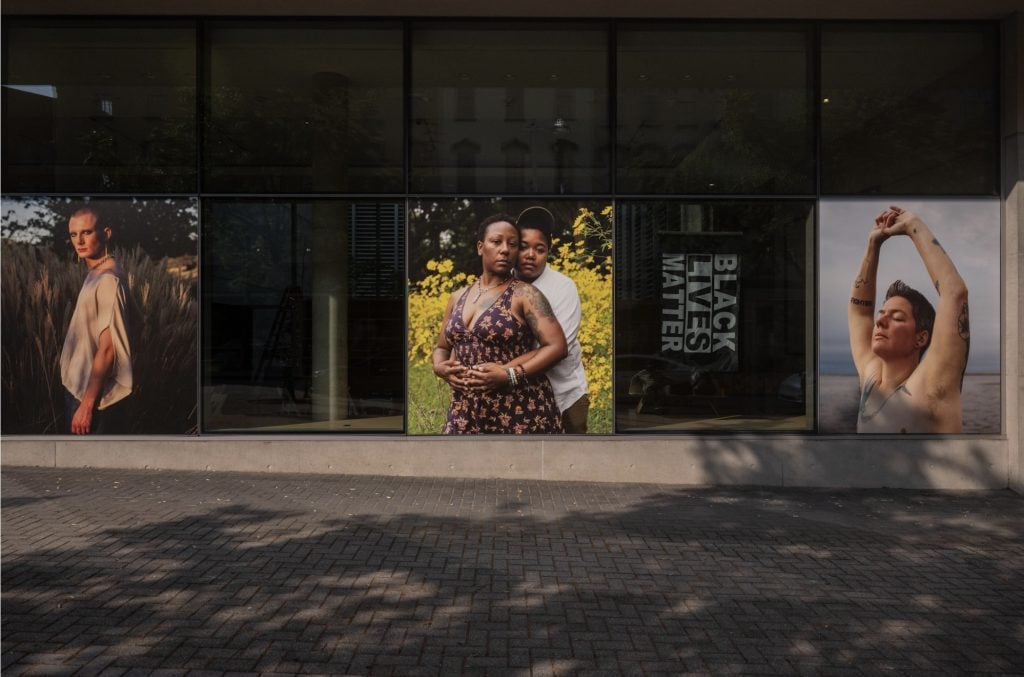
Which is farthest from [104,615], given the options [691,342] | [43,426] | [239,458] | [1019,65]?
[1019,65]

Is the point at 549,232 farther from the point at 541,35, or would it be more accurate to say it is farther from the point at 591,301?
the point at 541,35

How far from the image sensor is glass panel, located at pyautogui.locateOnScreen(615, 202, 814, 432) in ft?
33.0

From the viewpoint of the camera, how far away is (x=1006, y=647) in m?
5.02

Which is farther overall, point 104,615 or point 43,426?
point 43,426

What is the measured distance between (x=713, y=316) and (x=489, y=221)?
2.85m

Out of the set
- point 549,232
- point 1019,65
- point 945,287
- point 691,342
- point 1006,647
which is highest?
point 1019,65

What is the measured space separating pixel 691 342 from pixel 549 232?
2.10m

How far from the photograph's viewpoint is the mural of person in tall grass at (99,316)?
10.2 m

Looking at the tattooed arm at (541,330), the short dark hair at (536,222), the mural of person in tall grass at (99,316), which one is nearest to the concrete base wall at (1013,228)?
the tattooed arm at (541,330)

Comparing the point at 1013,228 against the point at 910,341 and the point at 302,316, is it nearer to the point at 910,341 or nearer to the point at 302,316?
the point at 910,341

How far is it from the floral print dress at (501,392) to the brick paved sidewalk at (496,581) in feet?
3.03

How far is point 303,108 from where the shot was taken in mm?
10250

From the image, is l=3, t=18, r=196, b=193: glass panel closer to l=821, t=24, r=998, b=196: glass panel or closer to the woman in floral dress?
the woman in floral dress

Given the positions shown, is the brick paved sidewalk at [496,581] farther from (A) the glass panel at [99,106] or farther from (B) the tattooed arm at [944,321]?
(A) the glass panel at [99,106]
